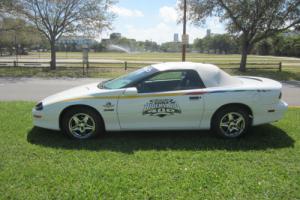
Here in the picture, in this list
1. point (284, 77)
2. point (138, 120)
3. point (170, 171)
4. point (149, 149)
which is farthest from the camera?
point (284, 77)

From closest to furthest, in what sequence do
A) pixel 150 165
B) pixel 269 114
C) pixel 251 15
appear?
pixel 150 165 → pixel 269 114 → pixel 251 15

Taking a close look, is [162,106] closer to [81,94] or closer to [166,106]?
[166,106]

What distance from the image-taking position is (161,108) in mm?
5246

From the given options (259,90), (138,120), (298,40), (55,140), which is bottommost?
(55,140)

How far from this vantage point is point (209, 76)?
5449 millimetres

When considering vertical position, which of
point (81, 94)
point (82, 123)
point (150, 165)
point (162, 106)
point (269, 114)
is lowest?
point (150, 165)

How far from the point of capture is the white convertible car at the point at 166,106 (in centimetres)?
522

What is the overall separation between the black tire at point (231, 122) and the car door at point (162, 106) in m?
0.34

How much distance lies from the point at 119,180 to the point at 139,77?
2199mm

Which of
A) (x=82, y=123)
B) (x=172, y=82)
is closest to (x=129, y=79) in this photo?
(x=172, y=82)

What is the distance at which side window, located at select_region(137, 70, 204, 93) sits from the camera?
5332 mm

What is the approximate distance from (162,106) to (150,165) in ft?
4.36

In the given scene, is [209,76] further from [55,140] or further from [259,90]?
[55,140]

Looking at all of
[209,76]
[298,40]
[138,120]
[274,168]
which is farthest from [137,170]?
[298,40]
